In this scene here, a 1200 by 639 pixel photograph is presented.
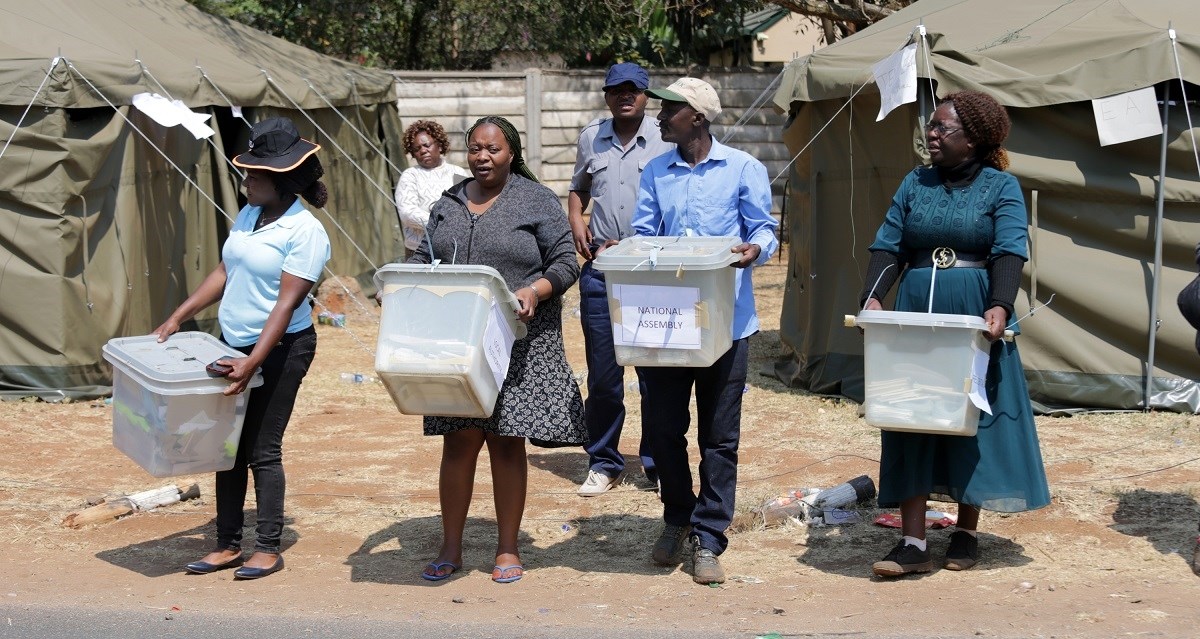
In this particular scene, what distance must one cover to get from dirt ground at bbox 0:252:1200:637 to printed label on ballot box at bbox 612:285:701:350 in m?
0.96

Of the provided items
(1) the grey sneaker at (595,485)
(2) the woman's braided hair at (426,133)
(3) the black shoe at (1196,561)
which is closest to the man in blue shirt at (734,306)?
(1) the grey sneaker at (595,485)

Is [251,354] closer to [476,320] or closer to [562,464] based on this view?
[476,320]

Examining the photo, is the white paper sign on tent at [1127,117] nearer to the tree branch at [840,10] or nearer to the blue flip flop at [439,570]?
the blue flip flop at [439,570]

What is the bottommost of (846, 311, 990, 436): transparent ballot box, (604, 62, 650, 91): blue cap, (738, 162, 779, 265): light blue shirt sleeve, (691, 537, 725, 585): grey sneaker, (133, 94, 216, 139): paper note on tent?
(691, 537, 725, 585): grey sneaker

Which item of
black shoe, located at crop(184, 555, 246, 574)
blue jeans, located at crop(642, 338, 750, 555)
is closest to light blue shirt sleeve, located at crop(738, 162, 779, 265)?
blue jeans, located at crop(642, 338, 750, 555)

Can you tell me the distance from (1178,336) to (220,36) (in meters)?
8.20

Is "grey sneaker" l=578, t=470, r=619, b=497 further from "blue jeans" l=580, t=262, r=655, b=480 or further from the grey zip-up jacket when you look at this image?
the grey zip-up jacket

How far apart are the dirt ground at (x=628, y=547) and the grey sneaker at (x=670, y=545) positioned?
0.24 feet

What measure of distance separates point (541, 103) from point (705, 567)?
12000 millimetres

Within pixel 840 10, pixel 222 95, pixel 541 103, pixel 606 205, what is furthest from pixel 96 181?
pixel 840 10

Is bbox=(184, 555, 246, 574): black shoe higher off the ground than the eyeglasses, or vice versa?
the eyeglasses

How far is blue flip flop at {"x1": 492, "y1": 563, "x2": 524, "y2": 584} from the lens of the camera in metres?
5.12

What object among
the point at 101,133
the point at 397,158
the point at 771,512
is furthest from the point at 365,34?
the point at 771,512

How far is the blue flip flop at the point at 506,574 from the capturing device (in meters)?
5.12
